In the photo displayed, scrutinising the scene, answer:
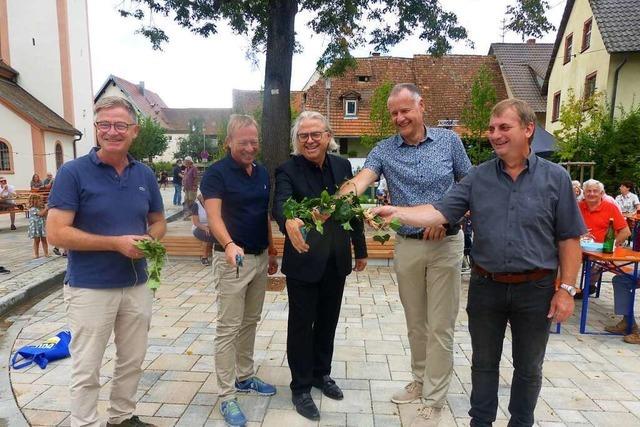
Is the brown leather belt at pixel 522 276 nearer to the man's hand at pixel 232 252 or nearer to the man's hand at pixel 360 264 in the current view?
the man's hand at pixel 360 264

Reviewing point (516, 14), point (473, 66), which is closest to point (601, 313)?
point (516, 14)

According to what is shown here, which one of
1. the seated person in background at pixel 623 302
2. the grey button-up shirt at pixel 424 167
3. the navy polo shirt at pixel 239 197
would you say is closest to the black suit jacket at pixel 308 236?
the navy polo shirt at pixel 239 197

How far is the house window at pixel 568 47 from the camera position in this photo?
2014cm

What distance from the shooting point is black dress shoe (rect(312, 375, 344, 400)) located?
3.20m

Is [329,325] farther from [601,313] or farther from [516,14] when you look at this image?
[516,14]

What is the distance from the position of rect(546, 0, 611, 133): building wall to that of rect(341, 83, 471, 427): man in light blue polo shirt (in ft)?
55.5

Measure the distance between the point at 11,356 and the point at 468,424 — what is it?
384 centimetres

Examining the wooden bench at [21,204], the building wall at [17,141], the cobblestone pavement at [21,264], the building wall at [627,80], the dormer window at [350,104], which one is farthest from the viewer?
the dormer window at [350,104]

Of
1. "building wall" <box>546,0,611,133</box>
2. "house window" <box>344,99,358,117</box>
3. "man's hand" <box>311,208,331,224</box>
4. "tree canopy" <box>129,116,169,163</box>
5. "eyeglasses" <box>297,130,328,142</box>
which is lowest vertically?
"man's hand" <box>311,208,331,224</box>

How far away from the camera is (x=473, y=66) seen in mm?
26047

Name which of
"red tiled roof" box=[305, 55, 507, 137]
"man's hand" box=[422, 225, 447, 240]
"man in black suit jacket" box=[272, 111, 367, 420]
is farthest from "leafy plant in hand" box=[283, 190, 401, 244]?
"red tiled roof" box=[305, 55, 507, 137]

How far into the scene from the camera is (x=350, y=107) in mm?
24078

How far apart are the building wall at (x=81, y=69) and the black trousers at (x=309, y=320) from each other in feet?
96.7

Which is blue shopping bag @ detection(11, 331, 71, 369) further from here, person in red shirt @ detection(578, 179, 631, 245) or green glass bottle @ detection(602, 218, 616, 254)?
person in red shirt @ detection(578, 179, 631, 245)
